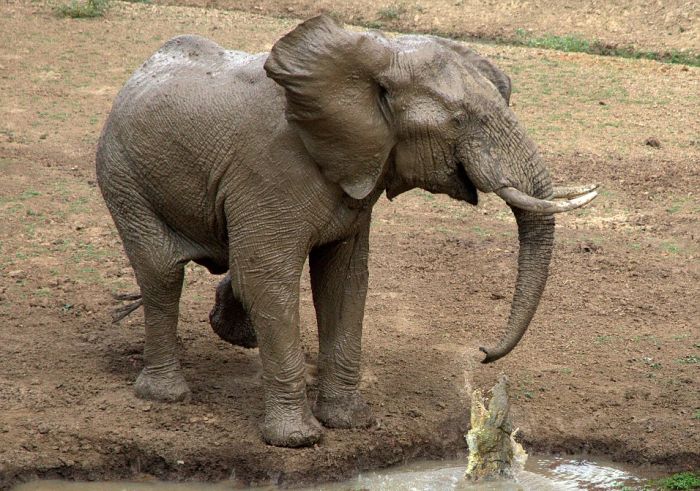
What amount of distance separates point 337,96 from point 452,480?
231 centimetres

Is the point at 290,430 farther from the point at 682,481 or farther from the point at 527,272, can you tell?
the point at 682,481

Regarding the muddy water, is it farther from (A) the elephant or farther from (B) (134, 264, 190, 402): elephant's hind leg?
(B) (134, 264, 190, 402): elephant's hind leg

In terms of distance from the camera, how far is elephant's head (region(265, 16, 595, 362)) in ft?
21.5

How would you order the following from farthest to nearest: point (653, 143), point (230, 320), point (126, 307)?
1. point (653, 143)
2. point (126, 307)
3. point (230, 320)

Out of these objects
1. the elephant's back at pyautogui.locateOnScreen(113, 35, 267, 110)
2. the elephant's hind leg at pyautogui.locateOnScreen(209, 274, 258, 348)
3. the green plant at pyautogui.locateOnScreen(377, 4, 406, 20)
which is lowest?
the elephant's hind leg at pyautogui.locateOnScreen(209, 274, 258, 348)

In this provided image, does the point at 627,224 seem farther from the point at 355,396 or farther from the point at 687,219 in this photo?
the point at 355,396

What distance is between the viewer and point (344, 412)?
7754 millimetres

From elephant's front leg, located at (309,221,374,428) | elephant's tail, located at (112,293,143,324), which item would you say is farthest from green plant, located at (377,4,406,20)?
elephant's front leg, located at (309,221,374,428)

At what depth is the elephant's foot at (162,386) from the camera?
7859 mm

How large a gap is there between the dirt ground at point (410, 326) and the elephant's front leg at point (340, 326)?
0.57 feet

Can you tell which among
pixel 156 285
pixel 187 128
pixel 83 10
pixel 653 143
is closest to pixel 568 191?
pixel 187 128

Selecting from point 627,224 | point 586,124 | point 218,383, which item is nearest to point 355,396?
point 218,383

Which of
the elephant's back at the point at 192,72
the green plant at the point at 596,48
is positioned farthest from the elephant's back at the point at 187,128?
the green plant at the point at 596,48

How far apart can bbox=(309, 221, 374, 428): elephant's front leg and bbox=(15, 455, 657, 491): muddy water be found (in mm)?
438
